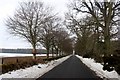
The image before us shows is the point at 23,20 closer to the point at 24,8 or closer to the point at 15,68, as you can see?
the point at 24,8

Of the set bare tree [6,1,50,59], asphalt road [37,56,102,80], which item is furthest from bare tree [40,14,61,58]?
asphalt road [37,56,102,80]

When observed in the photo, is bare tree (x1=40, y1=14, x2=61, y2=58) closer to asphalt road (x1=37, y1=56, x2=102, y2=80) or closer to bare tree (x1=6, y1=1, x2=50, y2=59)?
bare tree (x1=6, y1=1, x2=50, y2=59)

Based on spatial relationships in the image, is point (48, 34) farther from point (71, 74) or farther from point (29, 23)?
point (71, 74)

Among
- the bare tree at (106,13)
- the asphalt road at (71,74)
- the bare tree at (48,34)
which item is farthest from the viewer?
the bare tree at (48,34)

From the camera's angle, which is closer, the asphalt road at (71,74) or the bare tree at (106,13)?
the asphalt road at (71,74)

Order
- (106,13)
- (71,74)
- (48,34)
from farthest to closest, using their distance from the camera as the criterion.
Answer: (48,34), (106,13), (71,74)

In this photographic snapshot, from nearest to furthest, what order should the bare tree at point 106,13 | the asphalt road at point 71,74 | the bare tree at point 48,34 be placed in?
the asphalt road at point 71,74, the bare tree at point 106,13, the bare tree at point 48,34

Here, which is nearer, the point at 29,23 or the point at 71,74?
the point at 71,74

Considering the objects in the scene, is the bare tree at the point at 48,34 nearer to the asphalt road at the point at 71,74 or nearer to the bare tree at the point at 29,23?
the bare tree at the point at 29,23

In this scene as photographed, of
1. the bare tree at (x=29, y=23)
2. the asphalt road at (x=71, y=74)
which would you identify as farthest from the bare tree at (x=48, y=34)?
the asphalt road at (x=71, y=74)

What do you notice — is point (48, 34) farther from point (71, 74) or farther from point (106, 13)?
point (71, 74)

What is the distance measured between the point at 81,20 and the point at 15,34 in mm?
11906

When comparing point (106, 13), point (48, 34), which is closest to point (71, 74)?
point (106, 13)

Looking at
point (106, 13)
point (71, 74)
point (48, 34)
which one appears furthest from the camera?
point (48, 34)
